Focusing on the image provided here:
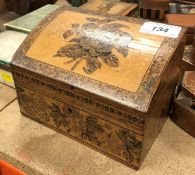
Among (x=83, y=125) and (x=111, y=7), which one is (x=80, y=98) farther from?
(x=111, y=7)

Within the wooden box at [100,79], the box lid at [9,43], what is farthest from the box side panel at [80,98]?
the box lid at [9,43]

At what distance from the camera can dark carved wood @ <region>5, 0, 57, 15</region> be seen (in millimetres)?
1313

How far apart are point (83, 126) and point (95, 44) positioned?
224 millimetres

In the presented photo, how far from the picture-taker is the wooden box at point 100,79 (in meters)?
0.69

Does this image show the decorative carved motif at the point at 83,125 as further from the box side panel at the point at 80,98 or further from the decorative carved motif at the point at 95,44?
the decorative carved motif at the point at 95,44

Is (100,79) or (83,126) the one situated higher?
(100,79)

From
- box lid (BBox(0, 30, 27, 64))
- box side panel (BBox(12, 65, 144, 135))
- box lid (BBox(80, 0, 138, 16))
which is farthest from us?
box lid (BBox(80, 0, 138, 16))

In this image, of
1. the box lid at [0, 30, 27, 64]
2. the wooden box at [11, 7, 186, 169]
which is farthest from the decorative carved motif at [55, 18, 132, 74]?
the box lid at [0, 30, 27, 64]

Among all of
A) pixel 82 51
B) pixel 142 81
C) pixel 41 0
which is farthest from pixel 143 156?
pixel 41 0

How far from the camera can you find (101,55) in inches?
30.2

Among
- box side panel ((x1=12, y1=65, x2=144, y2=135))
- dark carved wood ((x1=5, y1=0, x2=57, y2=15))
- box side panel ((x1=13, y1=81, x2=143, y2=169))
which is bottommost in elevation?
box side panel ((x1=13, y1=81, x2=143, y2=169))

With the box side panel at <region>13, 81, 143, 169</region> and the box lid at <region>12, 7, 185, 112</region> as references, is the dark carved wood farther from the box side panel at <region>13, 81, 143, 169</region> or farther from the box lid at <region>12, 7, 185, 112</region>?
the box side panel at <region>13, 81, 143, 169</region>

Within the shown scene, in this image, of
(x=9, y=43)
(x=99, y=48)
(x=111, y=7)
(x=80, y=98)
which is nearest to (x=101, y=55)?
(x=99, y=48)

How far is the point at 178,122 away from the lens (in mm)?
884
